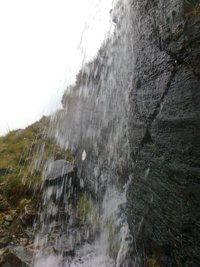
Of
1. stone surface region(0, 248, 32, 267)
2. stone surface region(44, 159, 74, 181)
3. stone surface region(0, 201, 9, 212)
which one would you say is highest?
stone surface region(44, 159, 74, 181)

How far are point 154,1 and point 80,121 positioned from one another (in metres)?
6.26

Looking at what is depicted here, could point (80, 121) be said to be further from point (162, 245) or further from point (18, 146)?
point (162, 245)

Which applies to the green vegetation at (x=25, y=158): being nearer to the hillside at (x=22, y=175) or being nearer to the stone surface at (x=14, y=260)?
the hillside at (x=22, y=175)

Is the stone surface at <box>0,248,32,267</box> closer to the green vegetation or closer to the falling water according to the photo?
the falling water

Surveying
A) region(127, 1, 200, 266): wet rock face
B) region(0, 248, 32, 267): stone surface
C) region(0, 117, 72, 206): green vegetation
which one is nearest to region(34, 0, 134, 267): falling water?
region(0, 248, 32, 267): stone surface

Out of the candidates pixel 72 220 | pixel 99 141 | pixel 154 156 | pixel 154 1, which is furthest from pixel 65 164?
pixel 154 1

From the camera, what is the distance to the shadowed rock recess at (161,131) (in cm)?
296

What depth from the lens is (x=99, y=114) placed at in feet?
26.4

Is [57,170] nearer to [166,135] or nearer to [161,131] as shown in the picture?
[161,131]

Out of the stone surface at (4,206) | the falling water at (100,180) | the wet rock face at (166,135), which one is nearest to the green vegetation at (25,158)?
the stone surface at (4,206)

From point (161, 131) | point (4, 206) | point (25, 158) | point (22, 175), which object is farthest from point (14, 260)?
point (25, 158)

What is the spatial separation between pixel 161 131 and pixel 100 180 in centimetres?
390

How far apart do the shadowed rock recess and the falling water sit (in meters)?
0.10

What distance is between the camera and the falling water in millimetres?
5395
